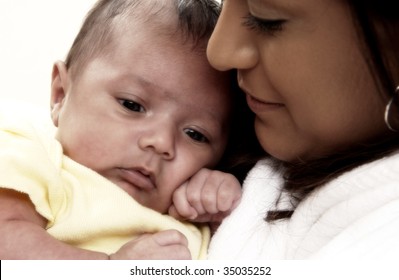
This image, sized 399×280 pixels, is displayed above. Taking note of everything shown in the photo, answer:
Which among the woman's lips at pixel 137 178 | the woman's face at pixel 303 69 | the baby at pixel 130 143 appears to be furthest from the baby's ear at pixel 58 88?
the woman's face at pixel 303 69

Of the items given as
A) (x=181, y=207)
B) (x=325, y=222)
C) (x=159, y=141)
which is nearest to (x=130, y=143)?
(x=159, y=141)

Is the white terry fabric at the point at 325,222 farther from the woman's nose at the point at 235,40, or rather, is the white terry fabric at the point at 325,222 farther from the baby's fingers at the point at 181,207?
the woman's nose at the point at 235,40

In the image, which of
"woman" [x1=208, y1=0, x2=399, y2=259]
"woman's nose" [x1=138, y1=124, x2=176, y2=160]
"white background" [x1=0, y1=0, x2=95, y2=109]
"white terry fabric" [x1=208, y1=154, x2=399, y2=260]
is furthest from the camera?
"white background" [x1=0, y1=0, x2=95, y2=109]

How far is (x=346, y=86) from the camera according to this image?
38.5 inches

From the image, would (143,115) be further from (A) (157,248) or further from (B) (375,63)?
(B) (375,63)

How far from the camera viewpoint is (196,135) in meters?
1.29

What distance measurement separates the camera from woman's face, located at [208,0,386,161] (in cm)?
95

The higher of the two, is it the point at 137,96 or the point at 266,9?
the point at 266,9

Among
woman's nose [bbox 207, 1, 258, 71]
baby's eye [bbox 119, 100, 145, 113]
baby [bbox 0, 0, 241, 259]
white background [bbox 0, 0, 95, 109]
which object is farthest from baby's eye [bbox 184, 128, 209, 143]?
white background [bbox 0, 0, 95, 109]

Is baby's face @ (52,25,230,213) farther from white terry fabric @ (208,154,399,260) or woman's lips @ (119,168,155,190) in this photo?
white terry fabric @ (208,154,399,260)

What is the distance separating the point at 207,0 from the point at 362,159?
1.80 feet

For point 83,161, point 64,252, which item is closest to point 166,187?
point 83,161

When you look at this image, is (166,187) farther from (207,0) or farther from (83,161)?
(207,0)

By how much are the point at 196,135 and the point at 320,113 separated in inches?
14.1
